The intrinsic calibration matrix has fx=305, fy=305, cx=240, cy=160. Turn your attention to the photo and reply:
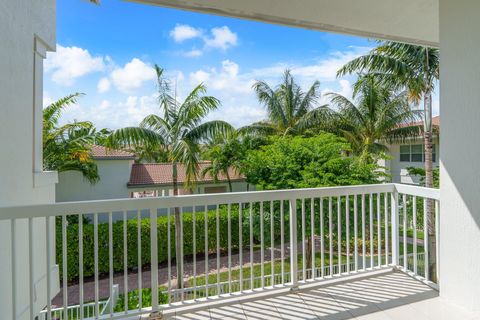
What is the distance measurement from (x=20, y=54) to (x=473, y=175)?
156 inches

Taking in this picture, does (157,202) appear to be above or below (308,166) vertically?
below

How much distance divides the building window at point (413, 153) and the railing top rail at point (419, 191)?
14185 mm

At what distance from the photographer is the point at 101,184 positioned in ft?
45.5

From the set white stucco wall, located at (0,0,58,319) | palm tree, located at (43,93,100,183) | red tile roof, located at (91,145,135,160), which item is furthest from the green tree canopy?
white stucco wall, located at (0,0,58,319)

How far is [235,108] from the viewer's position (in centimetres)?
1747

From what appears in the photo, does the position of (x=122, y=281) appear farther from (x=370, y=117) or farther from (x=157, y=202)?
(x=370, y=117)

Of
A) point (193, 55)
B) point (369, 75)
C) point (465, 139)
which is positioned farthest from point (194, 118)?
point (193, 55)

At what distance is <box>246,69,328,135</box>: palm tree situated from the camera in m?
14.4

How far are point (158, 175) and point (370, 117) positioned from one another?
1044cm

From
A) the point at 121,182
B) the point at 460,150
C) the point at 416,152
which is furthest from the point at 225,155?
the point at 460,150

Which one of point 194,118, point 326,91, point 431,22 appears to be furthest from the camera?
point 326,91

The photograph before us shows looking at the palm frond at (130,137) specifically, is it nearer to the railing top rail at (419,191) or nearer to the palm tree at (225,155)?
the palm tree at (225,155)

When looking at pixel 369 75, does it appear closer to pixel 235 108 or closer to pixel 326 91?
pixel 326 91

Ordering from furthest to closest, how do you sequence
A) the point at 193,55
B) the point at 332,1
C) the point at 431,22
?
1. the point at 193,55
2. the point at 431,22
3. the point at 332,1
